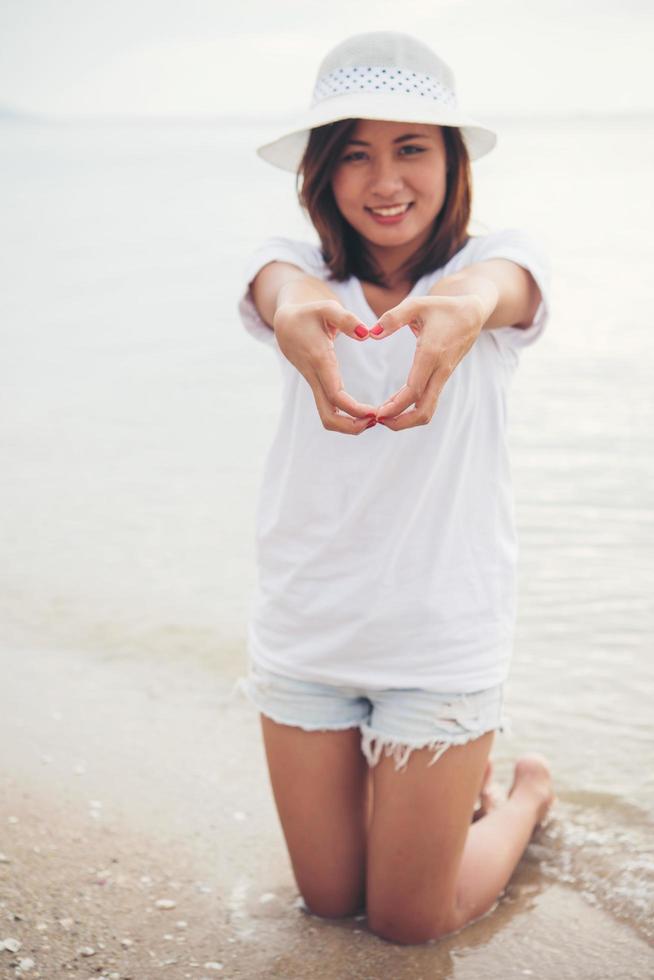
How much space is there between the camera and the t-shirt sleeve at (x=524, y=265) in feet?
9.33

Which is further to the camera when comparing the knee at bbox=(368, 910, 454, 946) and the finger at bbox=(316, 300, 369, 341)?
the knee at bbox=(368, 910, 454, 946)

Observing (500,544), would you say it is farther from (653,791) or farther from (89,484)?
(89,484)

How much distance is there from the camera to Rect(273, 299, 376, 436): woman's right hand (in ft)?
8.00

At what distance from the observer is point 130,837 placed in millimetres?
3475

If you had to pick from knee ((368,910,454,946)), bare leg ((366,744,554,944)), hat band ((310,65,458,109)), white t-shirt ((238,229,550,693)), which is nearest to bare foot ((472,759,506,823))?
bare leg ((366,744,554,944))

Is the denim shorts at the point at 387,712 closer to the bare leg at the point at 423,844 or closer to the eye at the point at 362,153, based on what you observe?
the bare leg at the point at 423,844

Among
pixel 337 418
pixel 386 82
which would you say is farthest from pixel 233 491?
pixel 337 418

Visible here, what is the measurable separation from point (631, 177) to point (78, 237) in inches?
537

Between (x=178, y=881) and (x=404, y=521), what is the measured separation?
4.20 feet

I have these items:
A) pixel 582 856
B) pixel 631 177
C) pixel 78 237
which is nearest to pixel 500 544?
pixel 582 856

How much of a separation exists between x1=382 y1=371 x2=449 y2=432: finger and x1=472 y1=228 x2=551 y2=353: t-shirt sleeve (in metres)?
0.50

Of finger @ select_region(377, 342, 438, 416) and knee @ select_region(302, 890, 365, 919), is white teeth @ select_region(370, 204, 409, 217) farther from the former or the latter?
knee @ select_region(302, 890, 365, 919)

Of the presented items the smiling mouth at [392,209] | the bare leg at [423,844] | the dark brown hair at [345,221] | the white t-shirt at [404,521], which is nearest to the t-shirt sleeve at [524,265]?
the white t-shirt at [404,521]

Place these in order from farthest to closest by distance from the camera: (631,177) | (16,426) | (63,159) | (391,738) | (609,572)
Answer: (63,159) → (631,177) → (16,426) → (609,572) → (391,738)
